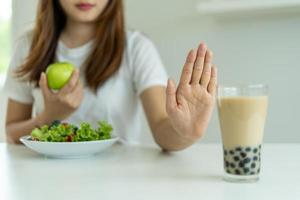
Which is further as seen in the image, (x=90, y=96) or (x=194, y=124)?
(x=90, y=96)

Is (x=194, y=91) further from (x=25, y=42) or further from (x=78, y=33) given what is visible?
(x=25, y=42)

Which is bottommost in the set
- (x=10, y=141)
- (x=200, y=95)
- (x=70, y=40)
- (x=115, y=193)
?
(x=10, y=141)

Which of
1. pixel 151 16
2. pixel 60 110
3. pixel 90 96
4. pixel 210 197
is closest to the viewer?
pixel 210 197

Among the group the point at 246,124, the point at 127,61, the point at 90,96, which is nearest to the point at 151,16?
the point at 127,61

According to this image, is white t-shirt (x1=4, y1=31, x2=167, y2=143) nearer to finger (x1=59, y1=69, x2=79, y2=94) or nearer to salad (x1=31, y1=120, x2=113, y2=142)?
finger (x1=59, y1=69, x2=79, y2=94)

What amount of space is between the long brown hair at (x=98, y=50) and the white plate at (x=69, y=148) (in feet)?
1.64

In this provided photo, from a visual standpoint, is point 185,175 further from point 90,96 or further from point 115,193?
point 90,96

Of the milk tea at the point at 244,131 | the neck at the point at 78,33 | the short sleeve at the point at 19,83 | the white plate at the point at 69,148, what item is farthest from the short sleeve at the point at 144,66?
the milk tea at the point at 244,131

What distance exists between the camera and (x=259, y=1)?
1574 millimetres

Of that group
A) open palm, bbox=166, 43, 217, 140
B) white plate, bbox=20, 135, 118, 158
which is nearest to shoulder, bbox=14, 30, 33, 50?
white plate, bbox=20, 135, 118, 158

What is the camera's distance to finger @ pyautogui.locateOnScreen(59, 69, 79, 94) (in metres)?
1.16

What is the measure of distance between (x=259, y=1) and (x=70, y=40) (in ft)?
2.12

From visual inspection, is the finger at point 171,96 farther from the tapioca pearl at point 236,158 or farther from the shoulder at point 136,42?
the shoulder at point 136,42

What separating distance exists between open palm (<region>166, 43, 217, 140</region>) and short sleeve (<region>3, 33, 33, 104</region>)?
877 mm
